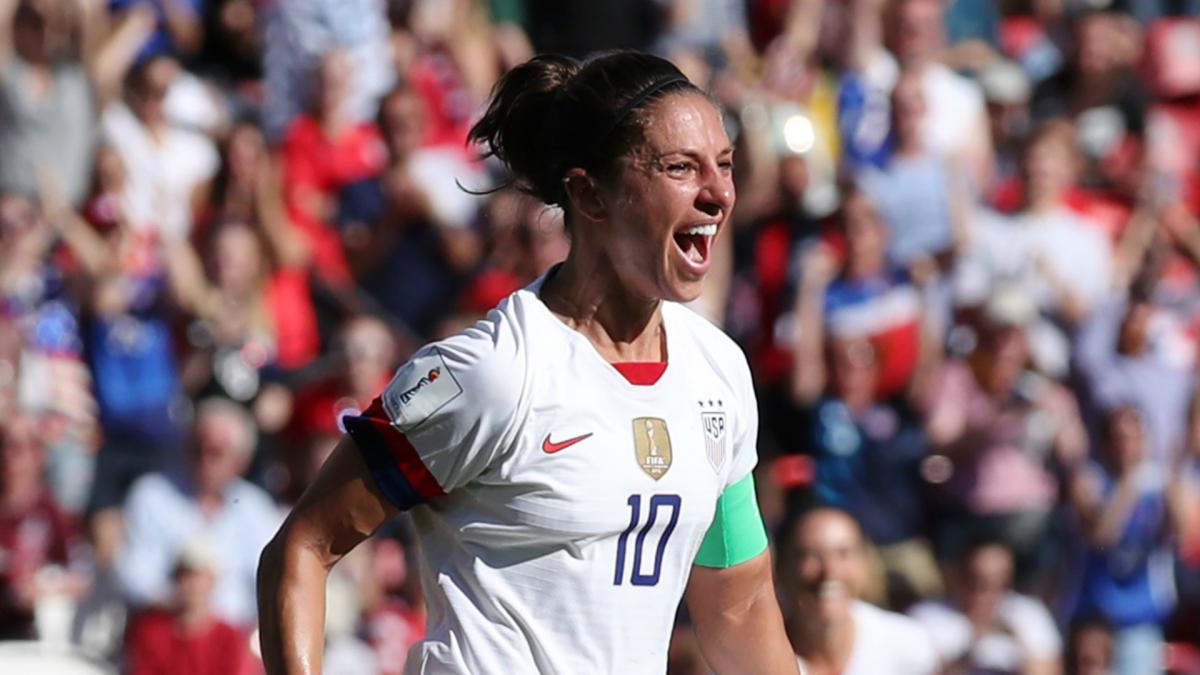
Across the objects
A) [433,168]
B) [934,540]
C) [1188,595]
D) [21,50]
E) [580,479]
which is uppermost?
[580,479]

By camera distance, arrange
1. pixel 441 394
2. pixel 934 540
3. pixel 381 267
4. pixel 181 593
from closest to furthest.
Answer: pixel 441 394 < pixel 181 593 < pixel 934 540 < pixel 381 267

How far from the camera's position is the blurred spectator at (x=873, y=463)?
7.38 metres

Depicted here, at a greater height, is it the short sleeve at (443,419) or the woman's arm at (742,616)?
the short sleeve at (443,419)

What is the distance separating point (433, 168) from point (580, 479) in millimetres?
5026

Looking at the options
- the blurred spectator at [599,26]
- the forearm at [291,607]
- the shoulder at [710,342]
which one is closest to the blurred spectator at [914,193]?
the blurred spectator at [599,26]

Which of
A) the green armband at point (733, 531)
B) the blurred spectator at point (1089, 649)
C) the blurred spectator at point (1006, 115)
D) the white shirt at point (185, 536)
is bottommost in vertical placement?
the blurred spectator at point (1089, 649)

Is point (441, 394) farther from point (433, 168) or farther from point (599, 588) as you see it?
point (433, 168)

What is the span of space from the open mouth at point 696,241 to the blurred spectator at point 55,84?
5182 mm

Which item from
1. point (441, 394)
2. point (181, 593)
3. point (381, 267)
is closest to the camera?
point (441, 394)

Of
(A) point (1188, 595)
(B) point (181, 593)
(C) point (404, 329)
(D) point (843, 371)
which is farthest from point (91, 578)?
(A) point (1188, 595)

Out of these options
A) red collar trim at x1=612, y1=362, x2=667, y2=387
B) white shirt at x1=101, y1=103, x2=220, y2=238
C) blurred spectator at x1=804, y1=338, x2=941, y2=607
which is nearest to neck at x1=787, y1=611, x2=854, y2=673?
blurred spectator at x1=804, y1=338, x2=941, y2=607

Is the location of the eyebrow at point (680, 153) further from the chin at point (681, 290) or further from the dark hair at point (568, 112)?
the chin at point (681, 290)

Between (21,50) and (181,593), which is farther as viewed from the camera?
(21,50)

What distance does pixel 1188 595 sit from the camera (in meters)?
8.14
